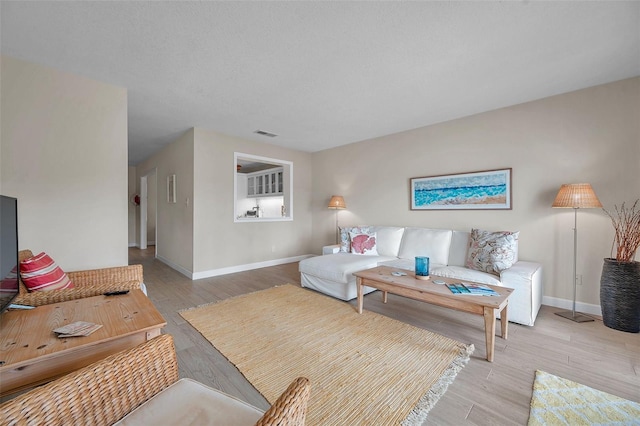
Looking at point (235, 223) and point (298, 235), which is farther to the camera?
point (298, 235)

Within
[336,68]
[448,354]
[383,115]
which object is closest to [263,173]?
[383,115]

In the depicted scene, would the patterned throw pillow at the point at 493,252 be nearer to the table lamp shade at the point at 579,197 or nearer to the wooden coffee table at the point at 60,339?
the table lamp shade at the point at 579,197

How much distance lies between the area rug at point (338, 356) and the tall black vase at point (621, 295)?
1.61 m

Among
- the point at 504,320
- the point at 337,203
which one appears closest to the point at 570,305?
the point at 504,320

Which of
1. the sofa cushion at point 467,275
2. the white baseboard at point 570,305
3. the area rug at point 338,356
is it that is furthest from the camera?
the white baseboard at point 570,305

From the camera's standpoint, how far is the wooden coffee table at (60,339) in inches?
38.4

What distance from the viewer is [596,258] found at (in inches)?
110

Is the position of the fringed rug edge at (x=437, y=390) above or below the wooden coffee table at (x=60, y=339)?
below

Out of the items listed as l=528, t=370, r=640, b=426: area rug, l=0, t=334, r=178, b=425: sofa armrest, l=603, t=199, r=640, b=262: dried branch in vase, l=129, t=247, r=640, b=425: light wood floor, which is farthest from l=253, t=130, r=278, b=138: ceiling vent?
l=603, t=199, r=640, b=262: dried branch in vase

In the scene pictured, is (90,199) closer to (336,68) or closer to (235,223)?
(235,223)

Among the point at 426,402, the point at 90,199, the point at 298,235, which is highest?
the point at 90,199

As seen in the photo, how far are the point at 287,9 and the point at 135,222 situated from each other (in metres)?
7.90

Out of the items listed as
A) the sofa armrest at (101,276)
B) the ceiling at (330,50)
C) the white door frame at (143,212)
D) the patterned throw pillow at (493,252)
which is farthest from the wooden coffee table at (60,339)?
the white door frame at (143,212)

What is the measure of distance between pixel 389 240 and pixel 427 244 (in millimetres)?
602
